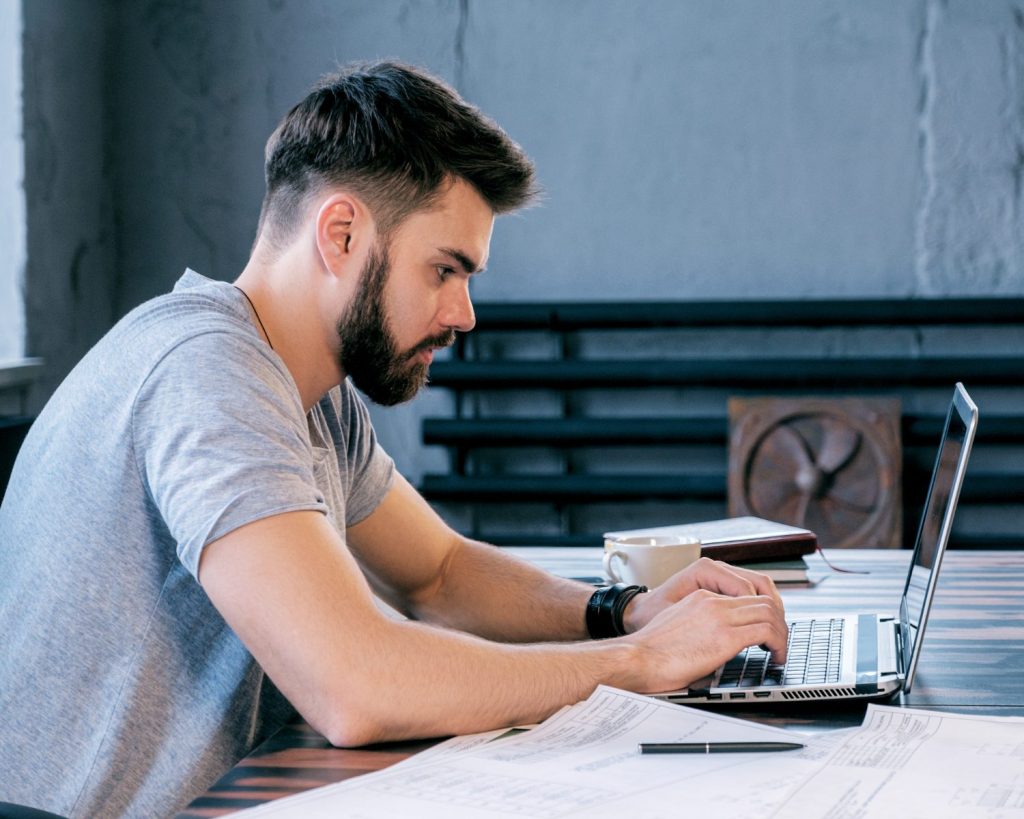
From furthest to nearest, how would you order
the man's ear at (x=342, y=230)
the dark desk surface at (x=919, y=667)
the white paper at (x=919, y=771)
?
1. the man's ear at (x=342, y=230)
2. the dark desk surface at (x=919, y=667)
3. the white paper at (x=919, y=771)

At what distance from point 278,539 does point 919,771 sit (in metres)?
0.54

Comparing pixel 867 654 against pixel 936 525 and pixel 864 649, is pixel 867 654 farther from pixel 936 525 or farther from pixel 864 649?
pixel 936 525

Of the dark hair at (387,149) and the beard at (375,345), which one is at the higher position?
the dark hair at (387,149)

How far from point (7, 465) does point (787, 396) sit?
2276mm

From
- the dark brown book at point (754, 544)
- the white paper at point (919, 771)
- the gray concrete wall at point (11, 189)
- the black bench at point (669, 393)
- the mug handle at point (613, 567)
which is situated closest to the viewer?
the white paper at point (919, 771)

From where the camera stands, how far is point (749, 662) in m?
1.24

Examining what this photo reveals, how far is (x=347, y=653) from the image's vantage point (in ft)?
3.30

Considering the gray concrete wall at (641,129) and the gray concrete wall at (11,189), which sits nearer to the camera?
the gray concrete wall at (11,189)

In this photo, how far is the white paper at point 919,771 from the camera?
33.1 inches

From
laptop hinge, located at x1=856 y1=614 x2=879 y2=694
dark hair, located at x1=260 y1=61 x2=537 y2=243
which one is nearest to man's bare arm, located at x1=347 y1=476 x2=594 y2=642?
laptop hinge, located at x1=856 y1=614 x2=879 y2=694

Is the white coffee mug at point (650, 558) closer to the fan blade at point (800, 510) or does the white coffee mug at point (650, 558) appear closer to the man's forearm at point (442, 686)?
the man's forearm at point (442, 686)

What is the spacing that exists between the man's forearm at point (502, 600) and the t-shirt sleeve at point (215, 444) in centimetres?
44

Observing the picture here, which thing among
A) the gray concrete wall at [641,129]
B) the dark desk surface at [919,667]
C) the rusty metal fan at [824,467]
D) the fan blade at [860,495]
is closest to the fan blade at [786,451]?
the rusty metal fan at [824,467]

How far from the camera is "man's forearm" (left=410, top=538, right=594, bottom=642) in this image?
4.82 ft
